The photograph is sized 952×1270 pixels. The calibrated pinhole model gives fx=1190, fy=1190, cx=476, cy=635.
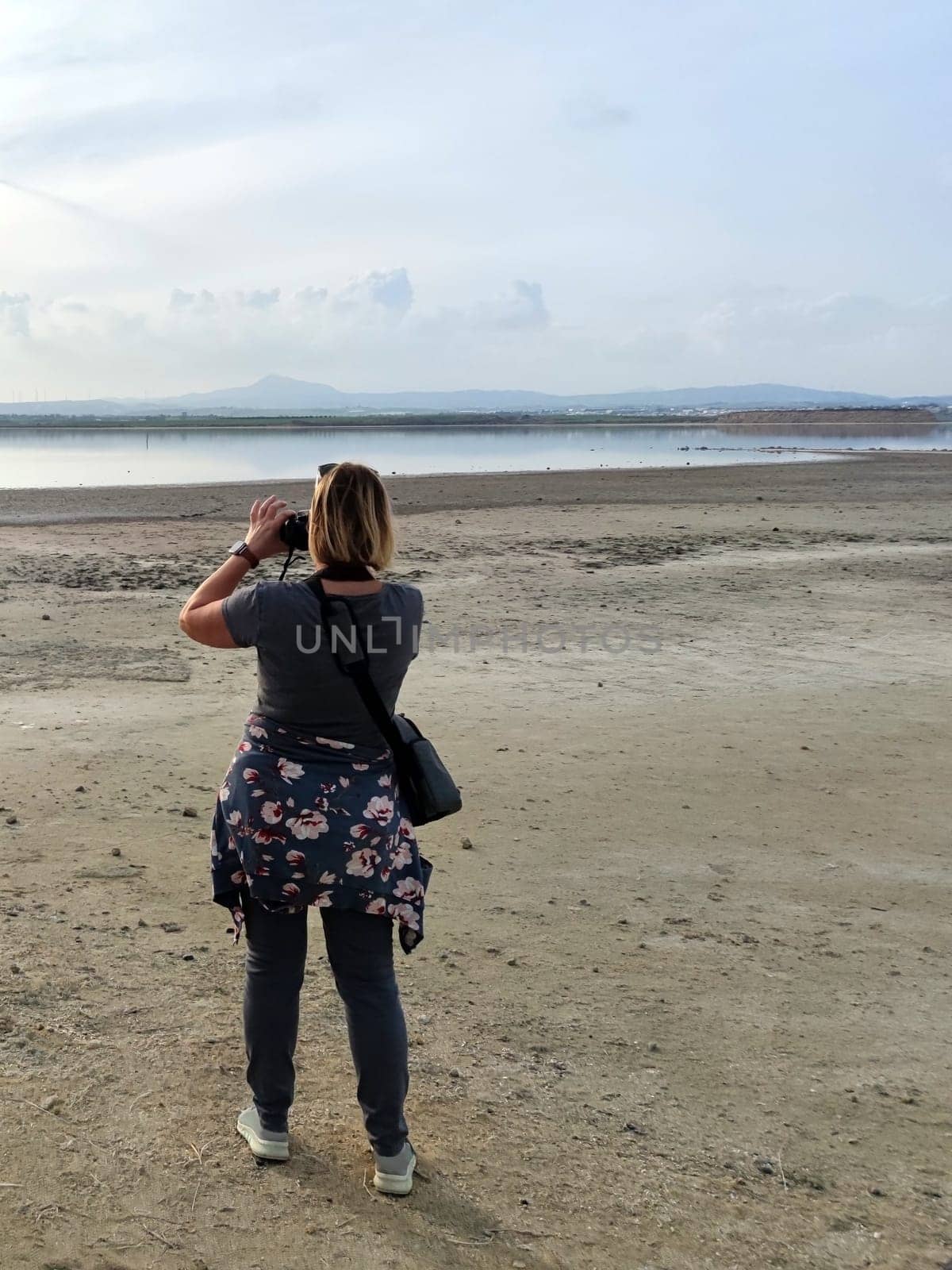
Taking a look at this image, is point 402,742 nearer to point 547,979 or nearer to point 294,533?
point 294,533

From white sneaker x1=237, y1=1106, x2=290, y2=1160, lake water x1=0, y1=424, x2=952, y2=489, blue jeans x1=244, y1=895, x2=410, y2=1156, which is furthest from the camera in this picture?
lake water x1=0, y1=424, x2=952, y2=489

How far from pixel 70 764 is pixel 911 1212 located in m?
4.71

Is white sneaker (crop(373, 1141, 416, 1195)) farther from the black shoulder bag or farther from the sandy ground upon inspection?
the black shoulder bag

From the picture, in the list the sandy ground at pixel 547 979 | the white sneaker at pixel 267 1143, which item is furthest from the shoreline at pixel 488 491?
the white sneaker at pixel 267 1143

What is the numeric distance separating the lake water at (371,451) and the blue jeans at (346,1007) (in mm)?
28083

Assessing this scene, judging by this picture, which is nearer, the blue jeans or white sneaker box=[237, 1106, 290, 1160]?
the blue jeans

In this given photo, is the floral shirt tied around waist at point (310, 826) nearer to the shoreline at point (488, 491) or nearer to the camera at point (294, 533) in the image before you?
the camera at point (294, 533)

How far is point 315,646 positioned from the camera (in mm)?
2828

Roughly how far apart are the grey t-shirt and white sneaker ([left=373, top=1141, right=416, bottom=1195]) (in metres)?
1.05

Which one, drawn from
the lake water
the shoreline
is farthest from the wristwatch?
the lake water

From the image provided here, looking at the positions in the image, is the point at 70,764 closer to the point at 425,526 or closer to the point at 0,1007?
the point at 0,1007

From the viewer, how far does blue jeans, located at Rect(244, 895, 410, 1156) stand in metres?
2.95

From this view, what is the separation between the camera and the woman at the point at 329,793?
2830mm

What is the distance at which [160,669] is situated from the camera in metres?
8.74
